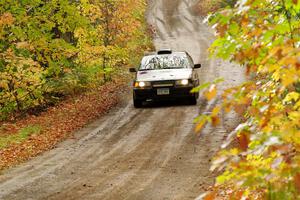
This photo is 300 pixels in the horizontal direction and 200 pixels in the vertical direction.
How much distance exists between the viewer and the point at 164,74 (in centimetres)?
1647

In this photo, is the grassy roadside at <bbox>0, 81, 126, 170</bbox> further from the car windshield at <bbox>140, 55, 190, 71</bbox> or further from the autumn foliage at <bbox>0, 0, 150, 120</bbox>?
the car windshield at <bbox>140, 55, 190, 71</bbox>

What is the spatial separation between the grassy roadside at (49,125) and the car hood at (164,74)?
1854 millimetres

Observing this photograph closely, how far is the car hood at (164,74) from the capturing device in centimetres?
1616

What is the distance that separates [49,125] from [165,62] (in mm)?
4664

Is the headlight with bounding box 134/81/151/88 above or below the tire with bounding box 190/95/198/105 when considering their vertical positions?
above

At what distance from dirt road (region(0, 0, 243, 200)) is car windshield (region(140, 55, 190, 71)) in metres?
1.39

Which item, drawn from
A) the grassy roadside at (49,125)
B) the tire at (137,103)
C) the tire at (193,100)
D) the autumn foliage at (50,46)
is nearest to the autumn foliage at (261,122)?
the grassy roadside at (49,125)

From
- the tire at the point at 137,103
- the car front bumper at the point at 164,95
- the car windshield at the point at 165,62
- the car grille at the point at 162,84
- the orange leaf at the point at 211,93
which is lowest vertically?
the tire at the point at 137,103

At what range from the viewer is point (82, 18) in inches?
690

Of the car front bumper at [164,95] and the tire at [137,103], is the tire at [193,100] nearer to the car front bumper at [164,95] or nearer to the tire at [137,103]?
A: the car front bumper at [164,95]

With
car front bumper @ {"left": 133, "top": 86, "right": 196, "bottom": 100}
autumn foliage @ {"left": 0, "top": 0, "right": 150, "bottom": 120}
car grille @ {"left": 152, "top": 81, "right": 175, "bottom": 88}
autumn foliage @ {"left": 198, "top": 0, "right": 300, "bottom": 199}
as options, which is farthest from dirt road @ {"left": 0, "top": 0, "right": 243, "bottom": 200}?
autumn foliage @ {"left": 198, "top": 0, "right": 300, "bottom": 199}

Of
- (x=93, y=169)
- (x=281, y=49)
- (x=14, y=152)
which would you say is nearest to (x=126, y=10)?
(x=14, y=152)

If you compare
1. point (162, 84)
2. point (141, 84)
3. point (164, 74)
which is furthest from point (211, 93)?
point (164, 74)

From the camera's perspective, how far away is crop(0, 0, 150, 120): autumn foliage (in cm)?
1548
